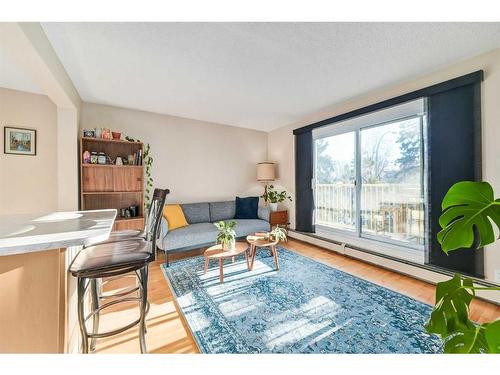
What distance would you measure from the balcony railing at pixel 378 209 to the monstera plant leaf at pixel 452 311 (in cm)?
204

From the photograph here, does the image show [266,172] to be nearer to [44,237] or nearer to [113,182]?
[113,182]

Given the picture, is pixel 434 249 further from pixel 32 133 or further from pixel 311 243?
pixel 32 133

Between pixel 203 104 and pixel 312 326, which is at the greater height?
pixel 203 104

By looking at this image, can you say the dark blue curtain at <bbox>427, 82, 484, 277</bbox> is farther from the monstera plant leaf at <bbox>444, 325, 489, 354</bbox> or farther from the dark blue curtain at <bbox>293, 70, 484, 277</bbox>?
the monstera plant leaf at <bbox>444, 325, 489, 354</bbox>

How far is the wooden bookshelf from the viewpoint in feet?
9.42

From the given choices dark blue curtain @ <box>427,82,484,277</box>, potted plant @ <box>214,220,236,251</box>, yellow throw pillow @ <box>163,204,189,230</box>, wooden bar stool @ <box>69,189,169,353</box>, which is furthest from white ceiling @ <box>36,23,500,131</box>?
potted plant @ <box>214,220,236,251</box>

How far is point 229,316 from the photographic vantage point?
5.72ft

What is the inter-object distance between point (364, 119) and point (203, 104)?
2.38 m

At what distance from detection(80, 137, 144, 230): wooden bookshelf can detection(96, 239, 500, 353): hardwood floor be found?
1083 millimetres

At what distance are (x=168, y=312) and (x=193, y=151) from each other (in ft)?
9.22

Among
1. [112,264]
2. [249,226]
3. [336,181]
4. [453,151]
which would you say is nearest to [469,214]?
[112,264]

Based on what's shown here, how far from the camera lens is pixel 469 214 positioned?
829 millimetres
